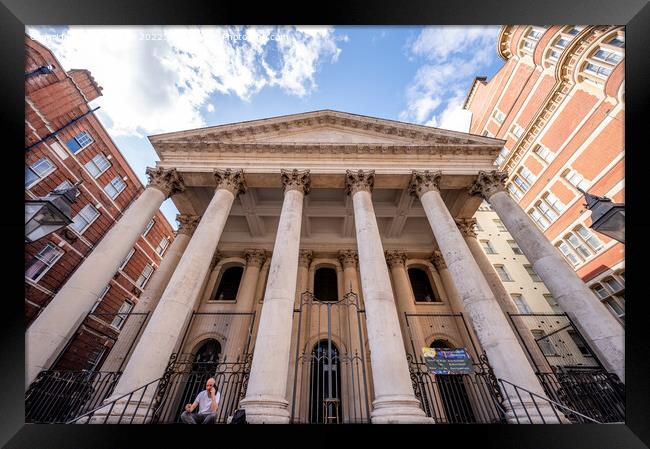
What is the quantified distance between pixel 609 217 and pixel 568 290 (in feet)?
11.4

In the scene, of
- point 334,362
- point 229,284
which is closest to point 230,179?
point 229,284

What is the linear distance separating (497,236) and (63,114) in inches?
1324

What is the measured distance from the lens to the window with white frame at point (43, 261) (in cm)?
1389

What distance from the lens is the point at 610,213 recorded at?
5.47m

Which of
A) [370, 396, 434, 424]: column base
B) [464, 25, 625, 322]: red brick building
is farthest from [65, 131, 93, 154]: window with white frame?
[464, 25, 625, 322]: red brick building

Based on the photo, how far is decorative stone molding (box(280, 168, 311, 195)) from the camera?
36.8ft

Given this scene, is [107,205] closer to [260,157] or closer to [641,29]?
[260,157]

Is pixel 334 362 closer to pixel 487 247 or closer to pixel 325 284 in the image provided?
pixel 325 284

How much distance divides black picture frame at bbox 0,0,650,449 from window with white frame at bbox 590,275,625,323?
1768 centimetres

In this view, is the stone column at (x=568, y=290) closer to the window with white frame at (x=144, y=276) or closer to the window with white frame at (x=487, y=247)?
the window with white frame at (x=487, y=247)

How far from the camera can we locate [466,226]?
1378cm

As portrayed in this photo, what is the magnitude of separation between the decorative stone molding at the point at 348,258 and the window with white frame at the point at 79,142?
18173 mm
